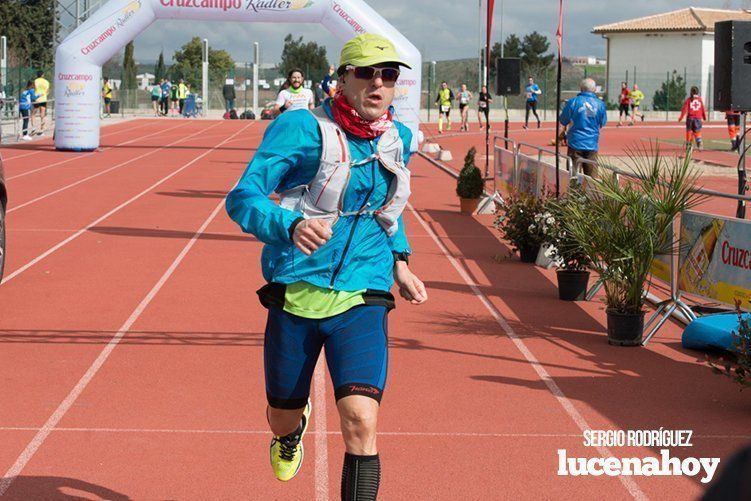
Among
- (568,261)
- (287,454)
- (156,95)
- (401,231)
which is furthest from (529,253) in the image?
(156,95)

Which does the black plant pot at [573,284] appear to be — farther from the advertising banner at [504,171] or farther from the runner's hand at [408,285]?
the advertising banner at [504,171]

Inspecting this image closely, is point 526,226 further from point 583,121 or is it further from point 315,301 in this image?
point 315,301

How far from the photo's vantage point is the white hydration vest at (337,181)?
13.2ft

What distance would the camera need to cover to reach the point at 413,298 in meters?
4.34

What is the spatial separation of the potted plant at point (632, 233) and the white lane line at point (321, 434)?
2.36 metres

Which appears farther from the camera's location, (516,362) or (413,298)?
(516,362)

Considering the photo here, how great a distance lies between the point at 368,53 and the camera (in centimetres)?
404

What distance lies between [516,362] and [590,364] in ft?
1.65

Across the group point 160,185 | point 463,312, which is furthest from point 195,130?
Answer: point 463,312

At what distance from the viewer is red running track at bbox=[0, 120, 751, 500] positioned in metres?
5.45

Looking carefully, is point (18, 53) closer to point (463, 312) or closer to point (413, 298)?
point (463, 312)

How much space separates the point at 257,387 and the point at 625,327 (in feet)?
9.84

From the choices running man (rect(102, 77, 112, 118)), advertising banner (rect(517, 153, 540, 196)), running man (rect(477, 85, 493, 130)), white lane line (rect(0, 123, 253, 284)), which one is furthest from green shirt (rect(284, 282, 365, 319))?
running man (rect(102, 77, 112, 118))

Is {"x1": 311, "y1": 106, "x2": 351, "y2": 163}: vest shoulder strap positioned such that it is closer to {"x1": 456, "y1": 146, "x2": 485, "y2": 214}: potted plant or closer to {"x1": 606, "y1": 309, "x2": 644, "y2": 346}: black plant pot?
{"x1": 606, "y1": 309, "x2": 644, "y2": 346}: black plant pot
